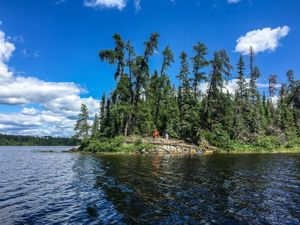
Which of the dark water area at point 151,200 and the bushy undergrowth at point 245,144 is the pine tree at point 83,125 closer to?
the bushy undergrowth at point 245,144

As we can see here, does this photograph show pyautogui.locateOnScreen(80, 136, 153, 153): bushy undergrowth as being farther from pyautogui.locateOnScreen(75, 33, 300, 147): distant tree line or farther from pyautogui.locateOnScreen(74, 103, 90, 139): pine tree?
pyautogui.locateOnScreen(74, 103, 90, 139): pine tree

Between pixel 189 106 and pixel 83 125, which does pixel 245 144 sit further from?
pixel 83 125

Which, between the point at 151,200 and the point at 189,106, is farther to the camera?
the point at 189,106

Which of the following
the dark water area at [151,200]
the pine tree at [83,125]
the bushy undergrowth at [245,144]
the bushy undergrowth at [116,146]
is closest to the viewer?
the dark water area at [151,200]

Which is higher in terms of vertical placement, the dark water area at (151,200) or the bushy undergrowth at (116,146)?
the bushy undergrowth at (116,146)

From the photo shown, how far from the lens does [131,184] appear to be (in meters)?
17.8

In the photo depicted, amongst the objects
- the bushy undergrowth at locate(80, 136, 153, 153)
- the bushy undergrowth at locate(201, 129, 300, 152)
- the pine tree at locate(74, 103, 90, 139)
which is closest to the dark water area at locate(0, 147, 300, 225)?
the bushy undergrowth at locate(80, 136, 153, 153)

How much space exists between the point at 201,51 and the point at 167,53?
7.94 m

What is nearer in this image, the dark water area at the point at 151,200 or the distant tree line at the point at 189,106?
the dark water area at the point at 151,200

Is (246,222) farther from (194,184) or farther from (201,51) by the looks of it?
(201,51)

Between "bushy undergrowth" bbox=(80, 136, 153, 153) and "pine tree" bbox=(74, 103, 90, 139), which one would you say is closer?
"bushy undergrowth" bbox=(80, 136, 153, 153)

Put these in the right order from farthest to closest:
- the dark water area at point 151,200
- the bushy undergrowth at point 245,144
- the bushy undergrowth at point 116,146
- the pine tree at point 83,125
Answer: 1. the pine tree at point 83,125
2. the bushy undergrowth at point 245,144
3. the bushy undergrowth at point 116,146
4. the dark water area at point 151,200

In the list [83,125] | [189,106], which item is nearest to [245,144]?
[189,106]

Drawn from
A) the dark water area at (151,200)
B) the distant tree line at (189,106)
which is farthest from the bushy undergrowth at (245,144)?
the dark water area at (151,200)
